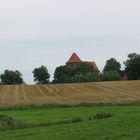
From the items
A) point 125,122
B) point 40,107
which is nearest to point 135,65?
A: point 40,107

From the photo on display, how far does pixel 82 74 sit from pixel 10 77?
25.4 m

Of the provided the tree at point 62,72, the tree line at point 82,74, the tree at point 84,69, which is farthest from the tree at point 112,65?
the tree at point 62,72

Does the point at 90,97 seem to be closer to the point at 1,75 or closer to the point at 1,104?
the point at 1,104

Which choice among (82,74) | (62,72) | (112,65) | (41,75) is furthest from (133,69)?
(112,65)

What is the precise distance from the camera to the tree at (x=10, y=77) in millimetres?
150125

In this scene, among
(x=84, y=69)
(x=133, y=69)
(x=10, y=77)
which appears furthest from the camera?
(x=84, y=69)

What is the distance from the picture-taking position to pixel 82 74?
451 ft

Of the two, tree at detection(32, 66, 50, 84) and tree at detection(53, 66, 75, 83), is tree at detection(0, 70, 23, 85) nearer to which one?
tree at detection(32, 66, 50, 84)

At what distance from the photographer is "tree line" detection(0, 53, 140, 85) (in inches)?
4966

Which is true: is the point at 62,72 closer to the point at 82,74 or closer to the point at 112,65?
the point at 82,74

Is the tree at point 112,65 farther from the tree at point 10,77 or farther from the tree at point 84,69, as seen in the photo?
the tree at point 10,77

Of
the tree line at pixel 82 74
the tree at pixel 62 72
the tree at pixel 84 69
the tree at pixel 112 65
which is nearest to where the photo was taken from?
the tree line at pixel 82 74

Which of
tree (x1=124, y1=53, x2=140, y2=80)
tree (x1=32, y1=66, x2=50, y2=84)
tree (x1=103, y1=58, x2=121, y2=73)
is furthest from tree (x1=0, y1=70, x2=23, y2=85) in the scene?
tree (x1=124, y1=53, x2=140, y2=80)

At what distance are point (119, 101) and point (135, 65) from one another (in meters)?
82.8
